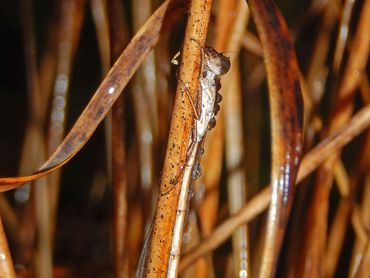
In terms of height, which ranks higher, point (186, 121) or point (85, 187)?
point (85, 187)

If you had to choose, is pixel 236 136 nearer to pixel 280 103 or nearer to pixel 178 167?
pixel 280 103

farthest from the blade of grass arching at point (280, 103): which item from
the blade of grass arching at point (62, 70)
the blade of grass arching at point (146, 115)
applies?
the blade of grass arching at point (62, 70)

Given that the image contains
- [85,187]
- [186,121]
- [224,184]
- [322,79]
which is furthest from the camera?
[85,187]

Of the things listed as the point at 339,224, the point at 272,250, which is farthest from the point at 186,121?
the point at 339,224

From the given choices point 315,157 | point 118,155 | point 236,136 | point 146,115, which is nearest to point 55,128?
point 146,115

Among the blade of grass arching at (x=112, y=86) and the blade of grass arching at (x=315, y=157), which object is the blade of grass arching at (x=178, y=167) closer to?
the blade of grass arching at (x=112, y=86)

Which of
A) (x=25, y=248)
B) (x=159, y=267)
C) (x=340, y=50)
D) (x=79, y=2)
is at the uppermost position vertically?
(x=79, y=2)

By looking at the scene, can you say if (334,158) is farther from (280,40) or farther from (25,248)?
(25,248)
